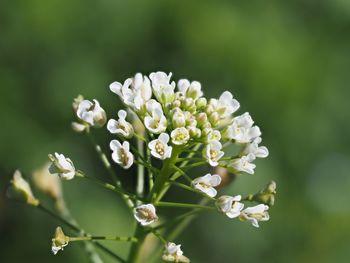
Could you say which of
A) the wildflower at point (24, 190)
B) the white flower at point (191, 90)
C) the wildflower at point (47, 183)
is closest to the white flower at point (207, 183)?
the white flower at point (191, 90)

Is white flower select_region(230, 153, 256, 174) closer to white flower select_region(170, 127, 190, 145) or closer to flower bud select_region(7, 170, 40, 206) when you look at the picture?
white flower select_region(170, 127, 190, 145)

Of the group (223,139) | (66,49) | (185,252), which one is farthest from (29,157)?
(223,139)

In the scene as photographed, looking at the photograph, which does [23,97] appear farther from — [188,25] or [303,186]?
[303,186]

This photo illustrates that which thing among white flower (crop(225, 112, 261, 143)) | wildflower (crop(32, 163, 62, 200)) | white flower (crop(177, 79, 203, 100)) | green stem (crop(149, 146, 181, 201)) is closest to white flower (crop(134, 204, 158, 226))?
green stem (crop(149, 146, 181, 201))

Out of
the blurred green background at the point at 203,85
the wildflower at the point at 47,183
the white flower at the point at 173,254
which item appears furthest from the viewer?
the blurred green background at the point at 203,85

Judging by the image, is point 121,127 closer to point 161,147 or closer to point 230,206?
point 161,147

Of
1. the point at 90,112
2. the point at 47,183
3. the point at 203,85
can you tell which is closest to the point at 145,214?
the point at 90,112

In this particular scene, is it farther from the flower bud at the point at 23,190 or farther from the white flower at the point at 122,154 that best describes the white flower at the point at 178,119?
the flower bud at the point at 23,190
